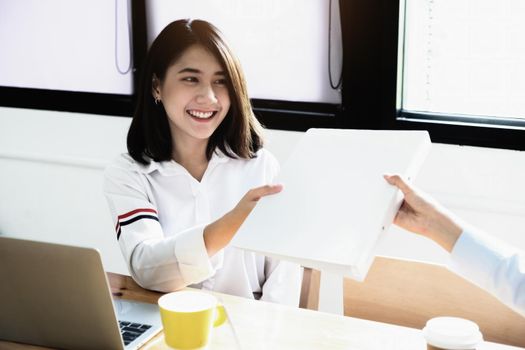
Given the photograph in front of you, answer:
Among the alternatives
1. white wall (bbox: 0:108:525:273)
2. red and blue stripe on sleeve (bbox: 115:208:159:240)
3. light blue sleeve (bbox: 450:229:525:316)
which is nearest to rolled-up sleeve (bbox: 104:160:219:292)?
red and blue stripe on sleeve (bbox: 115:208:159:240)

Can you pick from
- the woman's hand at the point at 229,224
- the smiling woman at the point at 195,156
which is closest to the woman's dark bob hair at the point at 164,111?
the smiling woman at the point at 195,156

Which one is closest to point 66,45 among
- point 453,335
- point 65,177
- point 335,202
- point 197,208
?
Answer: point 65,177

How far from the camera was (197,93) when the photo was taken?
1.82 m

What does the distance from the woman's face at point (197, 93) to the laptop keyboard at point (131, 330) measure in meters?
0.61

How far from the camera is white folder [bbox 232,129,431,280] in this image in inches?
45.2

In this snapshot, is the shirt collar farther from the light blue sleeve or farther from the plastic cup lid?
the plastic cup lid

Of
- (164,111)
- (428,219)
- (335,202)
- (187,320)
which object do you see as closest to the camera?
(187,320)

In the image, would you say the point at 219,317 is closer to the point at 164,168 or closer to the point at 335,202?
the point at 335,202

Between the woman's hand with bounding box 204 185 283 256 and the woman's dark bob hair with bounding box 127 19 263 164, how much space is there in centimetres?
39

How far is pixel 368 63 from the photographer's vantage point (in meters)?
2.49

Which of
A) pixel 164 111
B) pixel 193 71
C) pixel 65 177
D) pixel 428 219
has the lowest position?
pixel 65 177

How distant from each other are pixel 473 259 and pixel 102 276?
667mm

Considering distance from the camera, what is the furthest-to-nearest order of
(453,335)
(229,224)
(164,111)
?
(164,111), (229,224), (453,335)

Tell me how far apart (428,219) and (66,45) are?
2284 mm
